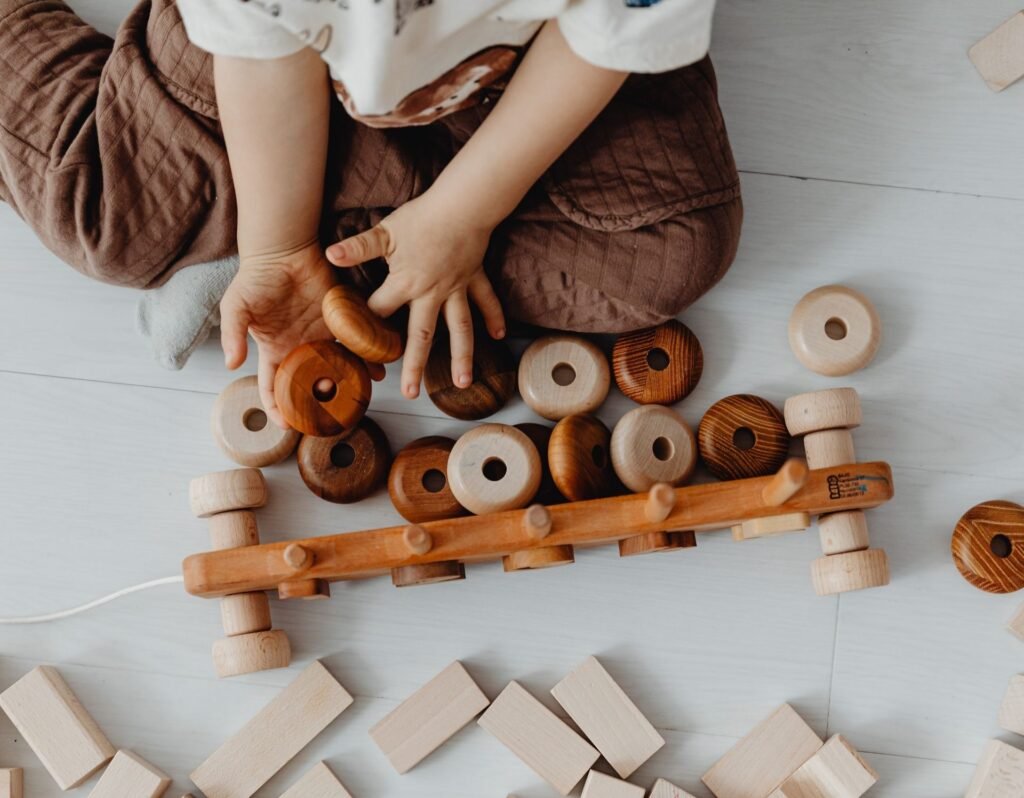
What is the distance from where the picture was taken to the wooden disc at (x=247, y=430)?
0.80 m

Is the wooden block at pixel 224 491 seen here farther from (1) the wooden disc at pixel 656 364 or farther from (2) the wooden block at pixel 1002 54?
(2) the wooden block at pixel 1002 54

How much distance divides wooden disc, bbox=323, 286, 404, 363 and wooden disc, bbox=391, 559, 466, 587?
16 cm

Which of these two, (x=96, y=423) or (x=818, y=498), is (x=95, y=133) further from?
(x=818, y=498)

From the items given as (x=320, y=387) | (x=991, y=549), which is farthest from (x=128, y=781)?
(x=991, y=549)

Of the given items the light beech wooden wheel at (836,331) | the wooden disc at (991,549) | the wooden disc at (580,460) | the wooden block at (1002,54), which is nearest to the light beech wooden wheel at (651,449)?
the wooden disc at (580,460)

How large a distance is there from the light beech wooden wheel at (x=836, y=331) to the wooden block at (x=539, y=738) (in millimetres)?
357

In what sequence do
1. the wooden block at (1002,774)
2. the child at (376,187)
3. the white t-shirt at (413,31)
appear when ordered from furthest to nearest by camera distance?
the wooden block at (1002,774), the child at (376,187), the white t-shirt at (413,31)

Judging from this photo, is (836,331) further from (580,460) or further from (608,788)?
(608,788)

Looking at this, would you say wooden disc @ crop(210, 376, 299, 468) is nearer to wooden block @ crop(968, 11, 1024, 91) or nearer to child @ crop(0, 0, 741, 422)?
child @ crop(0, 0, 741, 422)

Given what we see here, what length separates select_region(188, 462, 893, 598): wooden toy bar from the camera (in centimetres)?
70

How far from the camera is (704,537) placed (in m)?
0.82

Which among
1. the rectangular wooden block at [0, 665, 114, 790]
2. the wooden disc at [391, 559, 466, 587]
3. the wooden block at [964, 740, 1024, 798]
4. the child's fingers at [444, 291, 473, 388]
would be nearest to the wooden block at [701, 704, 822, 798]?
the wooden block at [964, 740, 1024, 798]

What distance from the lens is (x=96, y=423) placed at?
0.84 meters

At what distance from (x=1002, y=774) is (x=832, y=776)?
5.4 inches
